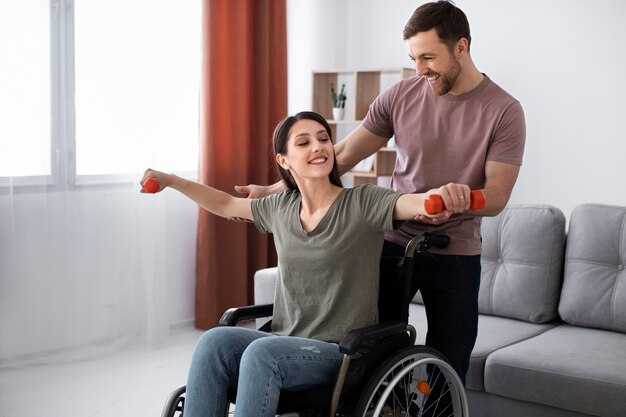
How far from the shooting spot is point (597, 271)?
2934 mm

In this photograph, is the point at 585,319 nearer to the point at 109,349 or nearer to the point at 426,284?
the point at 426,284

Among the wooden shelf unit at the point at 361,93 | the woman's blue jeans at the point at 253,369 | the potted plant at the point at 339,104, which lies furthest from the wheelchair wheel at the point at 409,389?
the potted plant at the point at 339,104

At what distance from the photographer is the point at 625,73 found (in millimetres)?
3740

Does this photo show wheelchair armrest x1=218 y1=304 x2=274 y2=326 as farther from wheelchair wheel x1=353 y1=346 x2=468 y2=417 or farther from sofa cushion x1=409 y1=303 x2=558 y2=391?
sofa cushion x1=409 y1=303 x2=558 y2=391

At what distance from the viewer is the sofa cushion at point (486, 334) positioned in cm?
265

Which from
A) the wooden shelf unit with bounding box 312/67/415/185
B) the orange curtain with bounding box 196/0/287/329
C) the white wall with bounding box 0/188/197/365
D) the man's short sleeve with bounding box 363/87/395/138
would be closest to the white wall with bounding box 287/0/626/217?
the wooden shelf unit with bounding box 312/67/415/185

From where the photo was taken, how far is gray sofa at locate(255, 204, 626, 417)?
248 centimetres

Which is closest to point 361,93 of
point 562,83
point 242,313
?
point 562,83

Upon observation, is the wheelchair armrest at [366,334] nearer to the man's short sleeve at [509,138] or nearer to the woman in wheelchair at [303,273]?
the woman in wheelchair at [303,273]

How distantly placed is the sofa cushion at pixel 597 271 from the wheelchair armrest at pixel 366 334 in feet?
4.20

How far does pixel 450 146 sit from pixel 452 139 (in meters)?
0.02

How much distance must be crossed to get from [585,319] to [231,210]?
149 centimetres

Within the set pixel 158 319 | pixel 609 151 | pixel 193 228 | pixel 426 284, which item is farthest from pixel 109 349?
pixel 609 151

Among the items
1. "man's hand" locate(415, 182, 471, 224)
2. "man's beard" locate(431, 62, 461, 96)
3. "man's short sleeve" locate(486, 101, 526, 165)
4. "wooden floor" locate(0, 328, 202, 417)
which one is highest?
"man's beard" locate(431, 62, 461, 96)
